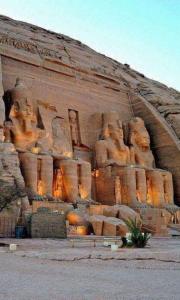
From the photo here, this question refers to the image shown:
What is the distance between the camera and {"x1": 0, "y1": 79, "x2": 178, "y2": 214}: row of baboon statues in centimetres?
1838

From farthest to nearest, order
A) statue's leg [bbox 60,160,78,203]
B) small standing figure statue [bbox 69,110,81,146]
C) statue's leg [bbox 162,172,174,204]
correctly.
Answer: small standing figure statue [bbox 69,110,81,146]
statue's leg [bbox 162,172,174,204]
statue's leg [bbox 60,160,78,203]

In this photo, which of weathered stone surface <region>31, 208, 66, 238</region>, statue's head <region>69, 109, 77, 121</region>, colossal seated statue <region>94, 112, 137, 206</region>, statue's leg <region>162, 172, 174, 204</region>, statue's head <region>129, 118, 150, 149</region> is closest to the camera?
weathered stone surface <region>31, 208, 66, 238</region>

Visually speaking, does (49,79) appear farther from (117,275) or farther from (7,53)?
(117,275)

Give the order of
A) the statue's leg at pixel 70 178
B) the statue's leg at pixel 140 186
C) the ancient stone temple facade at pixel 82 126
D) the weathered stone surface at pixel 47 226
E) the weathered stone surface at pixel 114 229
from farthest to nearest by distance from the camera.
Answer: the statue's leg at pixel 140 186 < the ancient stone temple facade at pixel 82 126 < the statue's leg at pixel 70 178 < the weathered stone surface at pixel 114 229 < the weathered stone surface at pixel 47 226

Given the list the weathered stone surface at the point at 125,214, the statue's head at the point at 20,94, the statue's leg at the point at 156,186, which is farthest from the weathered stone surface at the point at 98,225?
the statue's head at the point at 20,94

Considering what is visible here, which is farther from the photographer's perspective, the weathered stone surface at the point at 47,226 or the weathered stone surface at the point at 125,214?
the weathered stone surface at the point at 125,214

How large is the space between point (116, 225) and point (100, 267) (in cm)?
918

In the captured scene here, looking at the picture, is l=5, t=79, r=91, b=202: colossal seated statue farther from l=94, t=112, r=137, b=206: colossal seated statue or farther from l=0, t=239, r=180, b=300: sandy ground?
l=0, t=239, r=180, b=300: sandy ground

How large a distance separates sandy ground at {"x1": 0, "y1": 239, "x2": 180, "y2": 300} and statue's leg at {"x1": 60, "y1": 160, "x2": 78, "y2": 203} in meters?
12.2

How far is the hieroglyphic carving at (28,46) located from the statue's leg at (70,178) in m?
8.45

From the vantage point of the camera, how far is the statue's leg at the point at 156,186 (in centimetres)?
2172

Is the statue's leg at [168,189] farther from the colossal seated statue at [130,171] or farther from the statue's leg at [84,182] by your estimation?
the statue's leg at [84,182]

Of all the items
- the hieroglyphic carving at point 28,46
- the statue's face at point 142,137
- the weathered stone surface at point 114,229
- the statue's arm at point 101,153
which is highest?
the hieroglyphic carving at point 28,46

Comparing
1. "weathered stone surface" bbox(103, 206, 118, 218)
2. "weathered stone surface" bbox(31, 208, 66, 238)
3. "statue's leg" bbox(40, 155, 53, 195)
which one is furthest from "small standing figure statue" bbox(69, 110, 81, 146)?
"weathered stone surface" bbox(31, 208, 66, 238)
